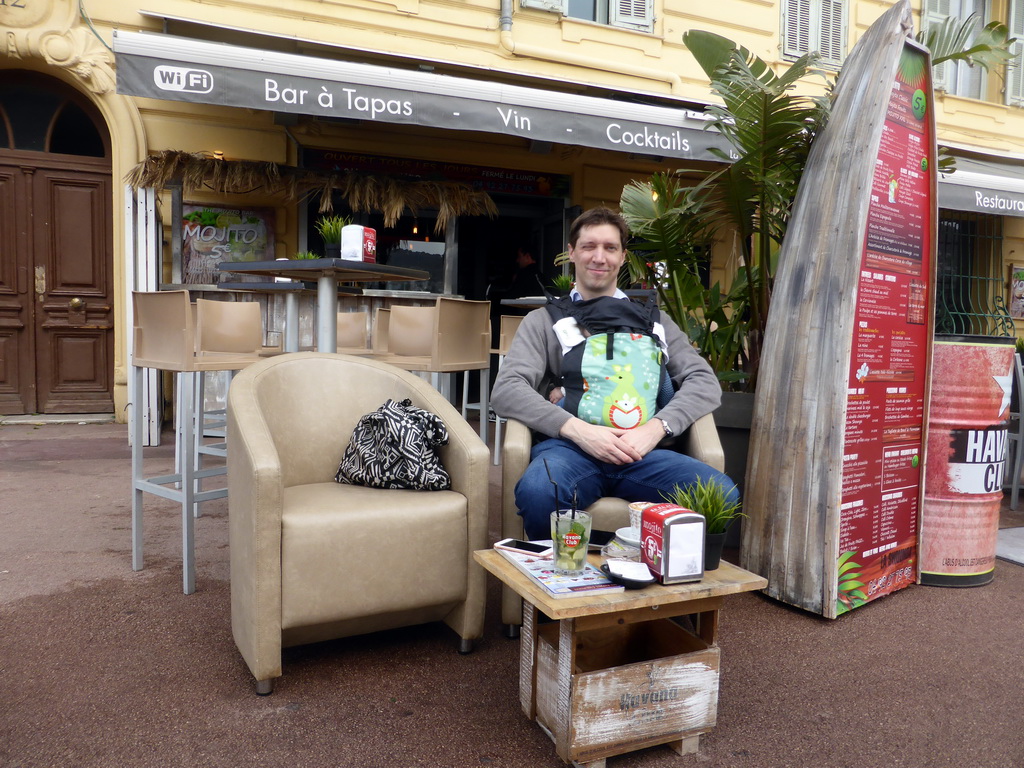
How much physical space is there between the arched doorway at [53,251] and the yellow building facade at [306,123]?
2 centimetres

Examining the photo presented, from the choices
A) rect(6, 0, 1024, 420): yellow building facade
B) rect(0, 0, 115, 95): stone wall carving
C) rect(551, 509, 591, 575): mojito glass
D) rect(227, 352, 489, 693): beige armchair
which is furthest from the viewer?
rect(0, 0, 115, 95): stone wall carving

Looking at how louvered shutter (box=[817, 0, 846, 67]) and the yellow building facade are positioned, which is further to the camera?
louvered shutter (box=[817, 0, 846, 67])

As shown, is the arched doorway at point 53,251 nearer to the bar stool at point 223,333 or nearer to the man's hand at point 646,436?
the bar stool at point 223,333

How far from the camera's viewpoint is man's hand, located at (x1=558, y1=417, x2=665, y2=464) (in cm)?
244

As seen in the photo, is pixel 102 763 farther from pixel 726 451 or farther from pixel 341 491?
pixel 726 451

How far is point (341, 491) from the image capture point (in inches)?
95.0

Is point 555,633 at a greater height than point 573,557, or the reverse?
point 573,557

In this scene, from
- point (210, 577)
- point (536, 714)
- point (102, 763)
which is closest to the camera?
point (102, 763)

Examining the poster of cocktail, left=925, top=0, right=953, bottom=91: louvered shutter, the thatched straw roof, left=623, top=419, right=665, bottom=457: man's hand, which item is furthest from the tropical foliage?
left=925, top=0, right=953, bottom=91: louvered shutter

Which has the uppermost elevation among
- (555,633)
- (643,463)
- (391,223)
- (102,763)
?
(391,223)

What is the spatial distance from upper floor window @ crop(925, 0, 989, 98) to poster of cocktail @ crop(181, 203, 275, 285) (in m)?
8.40

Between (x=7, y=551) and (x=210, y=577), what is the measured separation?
40.7 inches

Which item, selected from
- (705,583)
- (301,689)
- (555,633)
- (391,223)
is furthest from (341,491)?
(391,223)

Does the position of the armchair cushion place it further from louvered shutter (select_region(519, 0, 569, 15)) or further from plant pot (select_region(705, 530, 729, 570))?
louvered shutter (select_region(519, 0, 569, 15))
